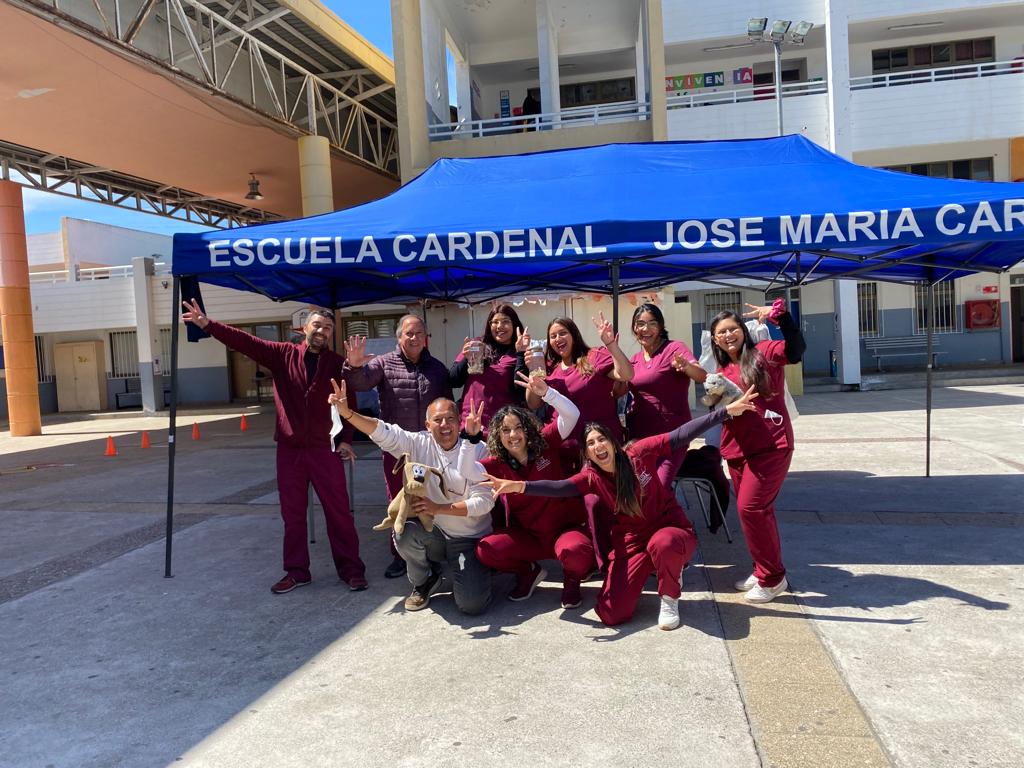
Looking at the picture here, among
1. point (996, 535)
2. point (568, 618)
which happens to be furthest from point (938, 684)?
point (996, 535)

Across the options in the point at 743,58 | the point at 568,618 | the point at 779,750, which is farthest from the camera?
the point at 743,58

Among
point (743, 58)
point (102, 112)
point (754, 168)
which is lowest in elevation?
point (754, 168)

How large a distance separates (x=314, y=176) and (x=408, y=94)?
253cm

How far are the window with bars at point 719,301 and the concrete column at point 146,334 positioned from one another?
16467 millimetres

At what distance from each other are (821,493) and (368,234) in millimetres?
4688

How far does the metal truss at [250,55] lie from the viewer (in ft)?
31.8

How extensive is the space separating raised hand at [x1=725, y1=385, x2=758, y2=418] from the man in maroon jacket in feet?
7.97

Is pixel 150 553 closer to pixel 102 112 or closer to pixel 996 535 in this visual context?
pixel 996 535

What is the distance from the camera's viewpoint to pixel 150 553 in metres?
5.59

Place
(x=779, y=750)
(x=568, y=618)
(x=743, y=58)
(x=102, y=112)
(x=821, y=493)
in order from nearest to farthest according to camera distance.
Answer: (x=779, y=750) < (x=568, y=618) < (x=821, y=493) < (x=102, y=112) < (x=743, y=58)

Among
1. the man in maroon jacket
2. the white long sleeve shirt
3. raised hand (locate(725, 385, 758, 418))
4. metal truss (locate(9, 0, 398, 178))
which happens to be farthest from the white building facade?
raised hand (locate(725, 385, 758, 418))

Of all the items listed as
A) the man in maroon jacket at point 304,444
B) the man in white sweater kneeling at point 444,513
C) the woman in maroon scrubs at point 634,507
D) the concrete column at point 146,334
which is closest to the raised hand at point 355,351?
the man in maroon jacket at point 304,444

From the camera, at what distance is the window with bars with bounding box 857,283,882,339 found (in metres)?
19.9

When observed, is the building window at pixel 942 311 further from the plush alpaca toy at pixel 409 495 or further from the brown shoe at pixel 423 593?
the plush alpaca toy at pixel 409 495
